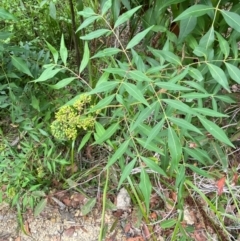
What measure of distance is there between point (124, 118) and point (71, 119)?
179mm

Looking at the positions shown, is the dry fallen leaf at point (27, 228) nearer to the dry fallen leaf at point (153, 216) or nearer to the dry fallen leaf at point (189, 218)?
the dry fallen leaf at point (153, 216)

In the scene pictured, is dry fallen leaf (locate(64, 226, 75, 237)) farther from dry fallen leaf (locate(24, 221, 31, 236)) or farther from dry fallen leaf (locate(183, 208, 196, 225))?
dry fallen leaf (locate(183, 208, 196, 225))

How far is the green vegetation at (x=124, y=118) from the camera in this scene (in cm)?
117

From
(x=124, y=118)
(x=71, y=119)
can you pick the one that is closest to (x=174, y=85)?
(x=124, y=118)

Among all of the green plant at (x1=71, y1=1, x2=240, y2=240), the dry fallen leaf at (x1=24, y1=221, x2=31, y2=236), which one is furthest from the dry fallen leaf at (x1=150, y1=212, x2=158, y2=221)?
the dry fallen leaf at (x1=24, y1=221, x2=31, y2=236)

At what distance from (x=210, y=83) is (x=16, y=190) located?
2.75 ft

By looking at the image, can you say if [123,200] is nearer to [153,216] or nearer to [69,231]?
[153,216]

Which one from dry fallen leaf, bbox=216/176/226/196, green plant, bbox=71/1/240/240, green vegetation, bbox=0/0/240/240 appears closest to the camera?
green plant, bbox=71/1/240/240

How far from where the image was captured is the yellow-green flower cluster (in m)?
1.24

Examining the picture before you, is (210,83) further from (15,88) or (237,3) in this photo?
(15,88)

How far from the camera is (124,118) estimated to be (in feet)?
3.93

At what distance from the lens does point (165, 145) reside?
1.21 metres

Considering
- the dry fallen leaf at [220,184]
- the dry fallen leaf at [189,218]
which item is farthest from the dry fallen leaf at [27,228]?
the dry fallen leaf at [220,184]

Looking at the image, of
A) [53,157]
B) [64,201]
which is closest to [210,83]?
[53,157]
